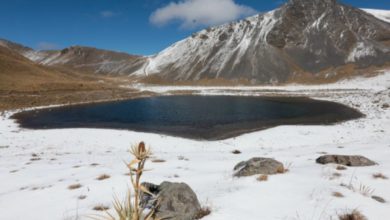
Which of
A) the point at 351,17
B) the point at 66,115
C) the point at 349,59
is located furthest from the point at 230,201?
the point at 351,17

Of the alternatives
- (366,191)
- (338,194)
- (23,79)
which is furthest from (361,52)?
(338,194)

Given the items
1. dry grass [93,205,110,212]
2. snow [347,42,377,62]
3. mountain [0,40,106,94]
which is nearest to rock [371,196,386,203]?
dry grass [93,205,110,212]

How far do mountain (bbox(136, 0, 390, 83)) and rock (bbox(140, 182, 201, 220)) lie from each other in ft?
396

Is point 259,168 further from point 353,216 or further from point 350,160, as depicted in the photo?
point 350,160

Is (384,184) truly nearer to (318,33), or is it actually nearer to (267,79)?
(267,79)

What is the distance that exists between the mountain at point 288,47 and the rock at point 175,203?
12081 cm

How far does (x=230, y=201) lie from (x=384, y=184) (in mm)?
5429

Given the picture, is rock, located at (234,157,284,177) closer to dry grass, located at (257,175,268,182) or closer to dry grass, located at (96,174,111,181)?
dry grass, located at (257,175,268,182)

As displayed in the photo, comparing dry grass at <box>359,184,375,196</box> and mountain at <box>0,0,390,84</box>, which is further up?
mountain at <box>0,0,390,84</box>

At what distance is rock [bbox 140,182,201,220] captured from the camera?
6.71 metres

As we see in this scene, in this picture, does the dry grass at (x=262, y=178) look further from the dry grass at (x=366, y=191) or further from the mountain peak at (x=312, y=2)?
the mountain peak at (x=312, y=2)

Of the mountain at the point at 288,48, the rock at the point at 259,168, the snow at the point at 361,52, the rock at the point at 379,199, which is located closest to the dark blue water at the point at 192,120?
the rock at the point at 259,168

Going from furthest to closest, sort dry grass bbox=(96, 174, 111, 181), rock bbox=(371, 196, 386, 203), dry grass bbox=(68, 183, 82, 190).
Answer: dry grass bbox=(96, 174, 111, 181) → dry grass bbox=(68, 183, 82, 190) → rock bbox=(371, 196, 386, 203)

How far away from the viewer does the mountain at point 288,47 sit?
127m
